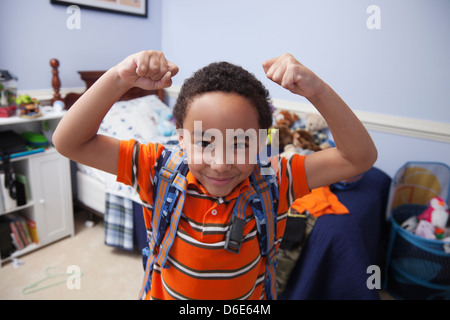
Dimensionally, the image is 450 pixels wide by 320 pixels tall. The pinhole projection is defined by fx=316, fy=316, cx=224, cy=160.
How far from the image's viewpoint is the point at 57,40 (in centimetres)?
223

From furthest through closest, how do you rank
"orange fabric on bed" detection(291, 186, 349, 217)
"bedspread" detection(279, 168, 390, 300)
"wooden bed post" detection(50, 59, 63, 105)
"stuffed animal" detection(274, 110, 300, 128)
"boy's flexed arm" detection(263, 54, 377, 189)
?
"stuffed animal" detection(274, 110, 300, 128) < "wooden bed post" detection(50, 59, 63, 105) < "orange fabric on bed" detection(291, 186, 349, 217) < "bedspread" detection(279, 168, 390, 300) < "boy's flexed arm" detection(263, 54, 377, 189)

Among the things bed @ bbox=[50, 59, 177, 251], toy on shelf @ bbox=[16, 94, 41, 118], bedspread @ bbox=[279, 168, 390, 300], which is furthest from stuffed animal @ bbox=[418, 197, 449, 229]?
toy on shelf @ bbox=[16, 94, 41, 118]

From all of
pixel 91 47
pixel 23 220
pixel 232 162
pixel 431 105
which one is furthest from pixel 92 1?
pixel 431 105

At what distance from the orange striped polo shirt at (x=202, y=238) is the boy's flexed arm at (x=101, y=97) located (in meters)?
0.08

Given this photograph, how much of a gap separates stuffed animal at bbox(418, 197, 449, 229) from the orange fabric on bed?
579 mm

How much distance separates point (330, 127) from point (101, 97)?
476 mm

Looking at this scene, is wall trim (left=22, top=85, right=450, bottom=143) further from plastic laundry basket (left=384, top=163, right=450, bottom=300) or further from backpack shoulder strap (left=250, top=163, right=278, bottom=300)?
backpack shoulder strap (left=250, top=163, right=278, bottom=300)

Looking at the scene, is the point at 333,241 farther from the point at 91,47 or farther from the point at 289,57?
the point at 91,47

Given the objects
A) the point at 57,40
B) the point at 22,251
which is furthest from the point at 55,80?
the point at 22,251

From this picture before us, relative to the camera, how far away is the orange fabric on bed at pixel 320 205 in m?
1.59

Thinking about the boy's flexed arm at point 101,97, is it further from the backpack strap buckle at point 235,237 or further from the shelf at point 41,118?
the shelf at point 41,118

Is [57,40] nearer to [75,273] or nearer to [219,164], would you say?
[75,273]

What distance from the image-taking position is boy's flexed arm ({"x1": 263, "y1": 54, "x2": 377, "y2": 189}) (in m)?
0.58
